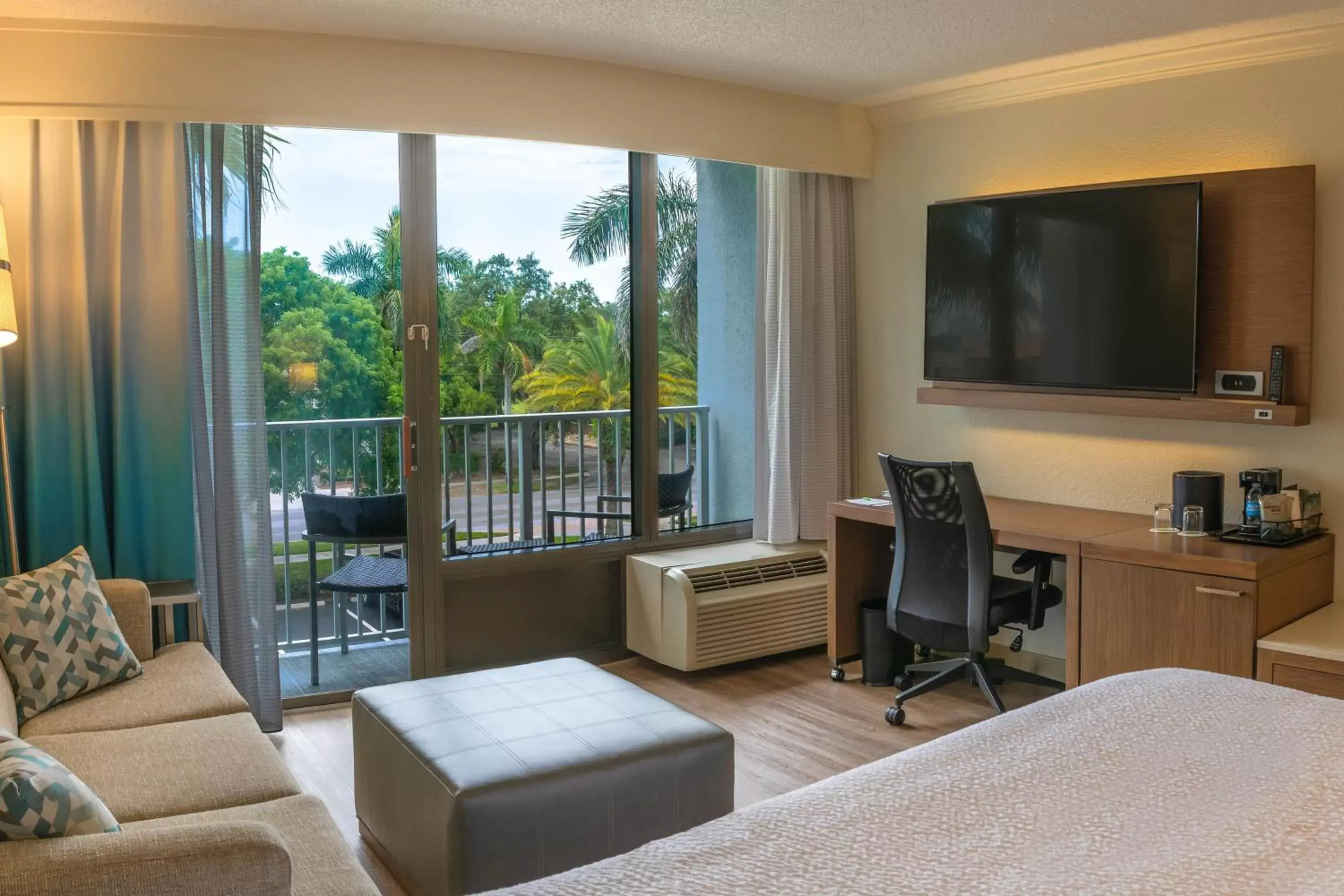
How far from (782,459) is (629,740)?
243 centimetres

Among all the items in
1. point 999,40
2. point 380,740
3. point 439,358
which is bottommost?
point 380,740

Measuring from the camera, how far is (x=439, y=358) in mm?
Answer: 4363

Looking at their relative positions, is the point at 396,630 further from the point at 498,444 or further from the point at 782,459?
the point at 782,459

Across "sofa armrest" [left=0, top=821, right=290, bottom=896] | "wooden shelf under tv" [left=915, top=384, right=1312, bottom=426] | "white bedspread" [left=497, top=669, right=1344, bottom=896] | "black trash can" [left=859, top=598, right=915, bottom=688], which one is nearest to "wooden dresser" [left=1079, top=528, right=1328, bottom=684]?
"wooden shelf under tv" [left=915, top=384, right=1312, bottom=426]

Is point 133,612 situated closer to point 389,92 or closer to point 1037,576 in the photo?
point 389,92

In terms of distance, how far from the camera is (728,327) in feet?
17.0

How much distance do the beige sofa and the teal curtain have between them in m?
0.32

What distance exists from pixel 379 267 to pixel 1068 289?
8.60ft

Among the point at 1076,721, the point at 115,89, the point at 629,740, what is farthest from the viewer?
the point at 115,89

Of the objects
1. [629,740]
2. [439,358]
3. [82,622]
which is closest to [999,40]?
[439,358]

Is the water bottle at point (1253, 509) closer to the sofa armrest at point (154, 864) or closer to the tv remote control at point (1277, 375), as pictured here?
the tv remote control at point (1277, 375)

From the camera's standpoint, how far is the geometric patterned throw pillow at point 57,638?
3.02 m

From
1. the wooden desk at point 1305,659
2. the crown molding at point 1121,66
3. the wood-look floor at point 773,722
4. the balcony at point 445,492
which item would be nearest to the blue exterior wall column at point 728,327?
the balcony at point 445,492

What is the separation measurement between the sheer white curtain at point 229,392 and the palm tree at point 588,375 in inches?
44.7
